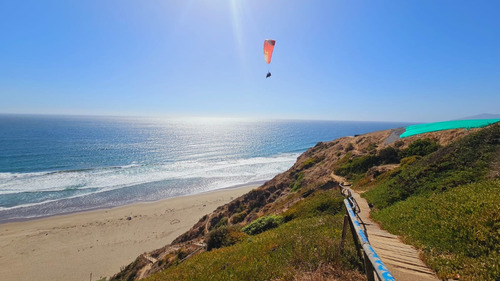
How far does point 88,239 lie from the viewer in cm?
2819

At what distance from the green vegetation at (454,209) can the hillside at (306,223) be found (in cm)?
9

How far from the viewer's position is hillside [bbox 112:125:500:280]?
20.6ft

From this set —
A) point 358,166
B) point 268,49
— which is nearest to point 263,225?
point 358,166

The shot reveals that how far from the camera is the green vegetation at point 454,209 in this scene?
17.5 ft

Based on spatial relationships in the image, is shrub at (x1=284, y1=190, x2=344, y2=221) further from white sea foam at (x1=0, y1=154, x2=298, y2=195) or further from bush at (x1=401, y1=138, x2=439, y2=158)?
white sea foam at (x1=0, y1=154, x2=298, y2=195)

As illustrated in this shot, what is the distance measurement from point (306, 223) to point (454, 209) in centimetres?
604

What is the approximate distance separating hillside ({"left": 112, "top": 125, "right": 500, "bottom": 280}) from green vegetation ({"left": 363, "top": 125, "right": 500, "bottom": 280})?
92 mm

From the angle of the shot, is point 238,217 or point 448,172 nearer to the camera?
point 448,172

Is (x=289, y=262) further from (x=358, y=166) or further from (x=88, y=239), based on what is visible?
(x=88, y=239)

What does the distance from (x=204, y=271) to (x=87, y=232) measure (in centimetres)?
3178

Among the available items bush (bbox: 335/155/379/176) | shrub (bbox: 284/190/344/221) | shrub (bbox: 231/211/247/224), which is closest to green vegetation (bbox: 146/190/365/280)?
shrub (bbox: 284/190/344/221)

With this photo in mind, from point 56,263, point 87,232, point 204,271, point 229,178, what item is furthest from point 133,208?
point 204,271

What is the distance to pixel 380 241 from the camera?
7.16 metres

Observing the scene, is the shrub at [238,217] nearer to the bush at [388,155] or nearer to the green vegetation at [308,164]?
the green vegetation at [308,164]
